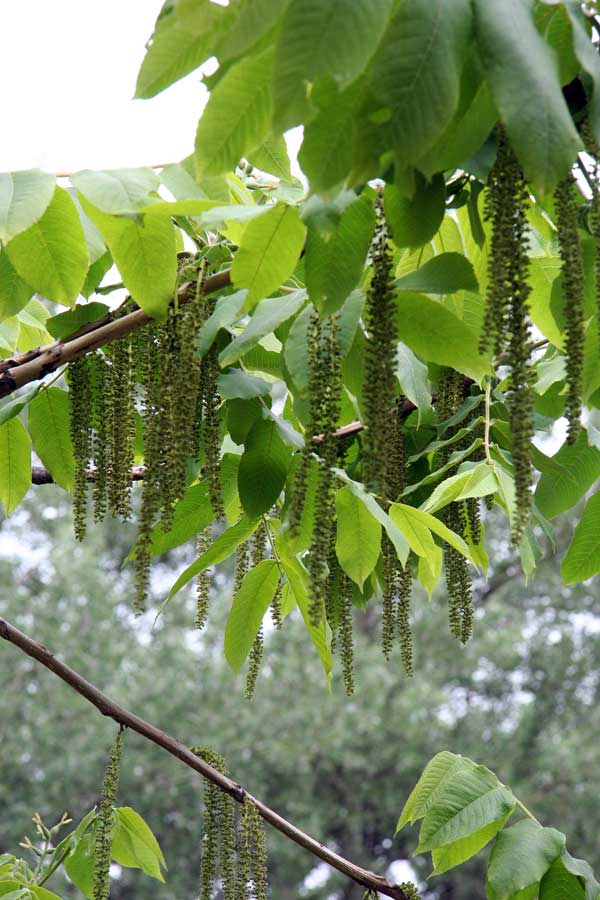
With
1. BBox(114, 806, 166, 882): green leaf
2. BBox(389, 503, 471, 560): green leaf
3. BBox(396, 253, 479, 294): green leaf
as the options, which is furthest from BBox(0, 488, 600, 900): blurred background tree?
BBox(396, 253, 479, 294): green leaf

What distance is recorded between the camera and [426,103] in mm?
867

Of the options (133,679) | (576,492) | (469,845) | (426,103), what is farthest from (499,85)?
(133,679)

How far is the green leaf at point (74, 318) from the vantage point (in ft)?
5.10

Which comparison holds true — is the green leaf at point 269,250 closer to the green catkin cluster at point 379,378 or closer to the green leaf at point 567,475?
the green catkin cluster at point 379,378

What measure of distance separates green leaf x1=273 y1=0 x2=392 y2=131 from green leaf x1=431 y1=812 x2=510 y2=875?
125 cm

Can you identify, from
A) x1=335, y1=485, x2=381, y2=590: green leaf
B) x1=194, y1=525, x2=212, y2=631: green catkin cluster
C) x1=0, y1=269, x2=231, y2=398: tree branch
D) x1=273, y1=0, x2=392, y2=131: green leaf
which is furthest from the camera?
x1=194, y1=525, x2=212, y2=631: green catkin cluster

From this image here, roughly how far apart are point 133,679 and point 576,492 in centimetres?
1153

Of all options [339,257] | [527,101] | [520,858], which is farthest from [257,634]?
[527,101]

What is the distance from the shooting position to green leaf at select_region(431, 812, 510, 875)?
1.73 m

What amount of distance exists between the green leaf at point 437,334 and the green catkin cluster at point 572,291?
0.30 meters

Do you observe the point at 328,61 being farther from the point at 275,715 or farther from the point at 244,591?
the point at 275,715

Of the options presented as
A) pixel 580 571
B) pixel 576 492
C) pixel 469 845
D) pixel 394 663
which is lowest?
pixel 394 663

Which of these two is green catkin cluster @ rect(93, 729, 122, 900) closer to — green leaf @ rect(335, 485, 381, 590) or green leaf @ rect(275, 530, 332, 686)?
green leaf @ rect(275, 530, 332, 686)

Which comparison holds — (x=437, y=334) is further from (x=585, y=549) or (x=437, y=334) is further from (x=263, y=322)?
(x=585, y=549)
